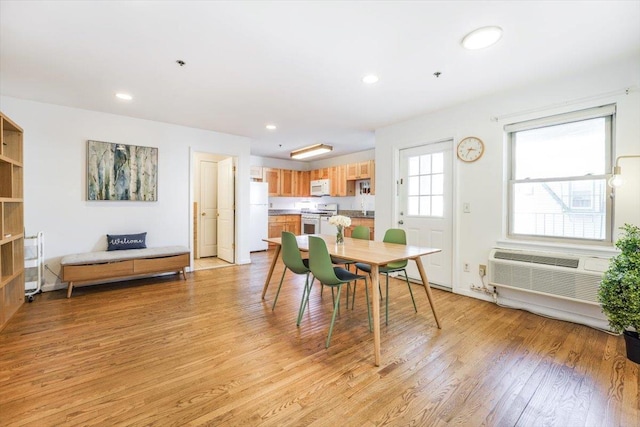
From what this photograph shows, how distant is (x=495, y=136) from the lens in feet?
10.8

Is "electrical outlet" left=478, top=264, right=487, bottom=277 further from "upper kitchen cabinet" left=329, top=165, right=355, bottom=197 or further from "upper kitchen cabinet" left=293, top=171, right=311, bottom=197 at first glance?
"upper kitchen cabinet" left=293, top=171, right=311, bottom=197

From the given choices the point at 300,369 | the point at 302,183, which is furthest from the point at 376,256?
the point at 302,183

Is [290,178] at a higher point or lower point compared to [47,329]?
higher

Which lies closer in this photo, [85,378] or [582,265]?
[85,378]

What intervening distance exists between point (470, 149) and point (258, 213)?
4.67 m

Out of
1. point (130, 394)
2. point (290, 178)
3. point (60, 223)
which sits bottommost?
point (130, 394)

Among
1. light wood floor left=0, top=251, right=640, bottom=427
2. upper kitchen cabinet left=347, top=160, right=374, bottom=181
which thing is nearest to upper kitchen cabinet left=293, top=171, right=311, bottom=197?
upper kitchen cabinet left=347, top=160, right=374, bottom=181

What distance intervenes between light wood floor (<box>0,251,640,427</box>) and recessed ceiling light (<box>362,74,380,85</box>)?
236cm

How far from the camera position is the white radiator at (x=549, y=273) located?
8.46 ft

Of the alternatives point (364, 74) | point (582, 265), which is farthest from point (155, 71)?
point (582, 265)

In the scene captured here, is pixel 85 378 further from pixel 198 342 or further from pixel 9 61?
pixel 9 61

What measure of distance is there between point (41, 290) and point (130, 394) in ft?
9.90

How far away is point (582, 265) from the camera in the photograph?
8.68 feet

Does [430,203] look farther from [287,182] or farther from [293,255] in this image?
[287,182]
